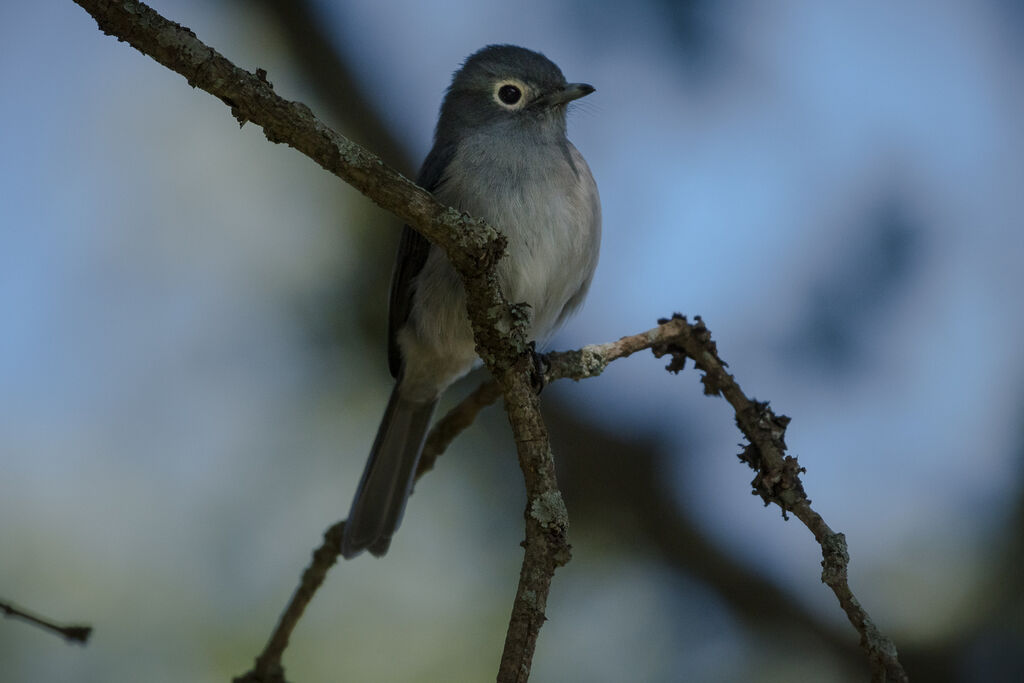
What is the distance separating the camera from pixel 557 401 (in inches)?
206

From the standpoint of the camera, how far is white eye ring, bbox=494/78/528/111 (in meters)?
4.86

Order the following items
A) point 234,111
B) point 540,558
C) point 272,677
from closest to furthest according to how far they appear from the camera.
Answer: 1. point 234,111
2. point 540,558
3. point 272,677

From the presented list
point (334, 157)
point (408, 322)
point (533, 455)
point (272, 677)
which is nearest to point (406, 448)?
point (408, 322)

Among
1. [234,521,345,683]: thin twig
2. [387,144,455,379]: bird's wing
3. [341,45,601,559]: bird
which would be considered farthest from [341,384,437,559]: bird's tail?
[234,521,345,683]: thin twig

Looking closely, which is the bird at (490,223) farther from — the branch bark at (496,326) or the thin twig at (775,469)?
the branch bark at (496,326)

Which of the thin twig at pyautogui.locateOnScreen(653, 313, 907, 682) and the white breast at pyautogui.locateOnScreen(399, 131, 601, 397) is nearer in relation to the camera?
the thin twig at pyautogui.locateOnScreen(653, 313, 907, 682)

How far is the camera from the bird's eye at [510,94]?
4867 millimetres

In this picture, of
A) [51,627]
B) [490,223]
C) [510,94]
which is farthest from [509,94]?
[51,627]

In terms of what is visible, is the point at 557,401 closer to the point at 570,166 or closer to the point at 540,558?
the point at 570,166

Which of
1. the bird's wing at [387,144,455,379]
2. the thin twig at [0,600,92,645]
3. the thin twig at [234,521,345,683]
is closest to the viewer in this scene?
the thin twig at [0,600,92,645]

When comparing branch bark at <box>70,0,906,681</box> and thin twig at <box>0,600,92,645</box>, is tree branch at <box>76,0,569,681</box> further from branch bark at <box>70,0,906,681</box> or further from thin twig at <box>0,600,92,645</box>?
thin twig at <box>0,600,92,645</box>

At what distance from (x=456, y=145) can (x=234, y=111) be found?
233 centimetres

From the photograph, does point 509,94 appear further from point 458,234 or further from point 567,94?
point 458,234

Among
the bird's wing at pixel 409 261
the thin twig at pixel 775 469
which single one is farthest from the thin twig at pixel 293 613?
the bird's wing at pixel 409 261
